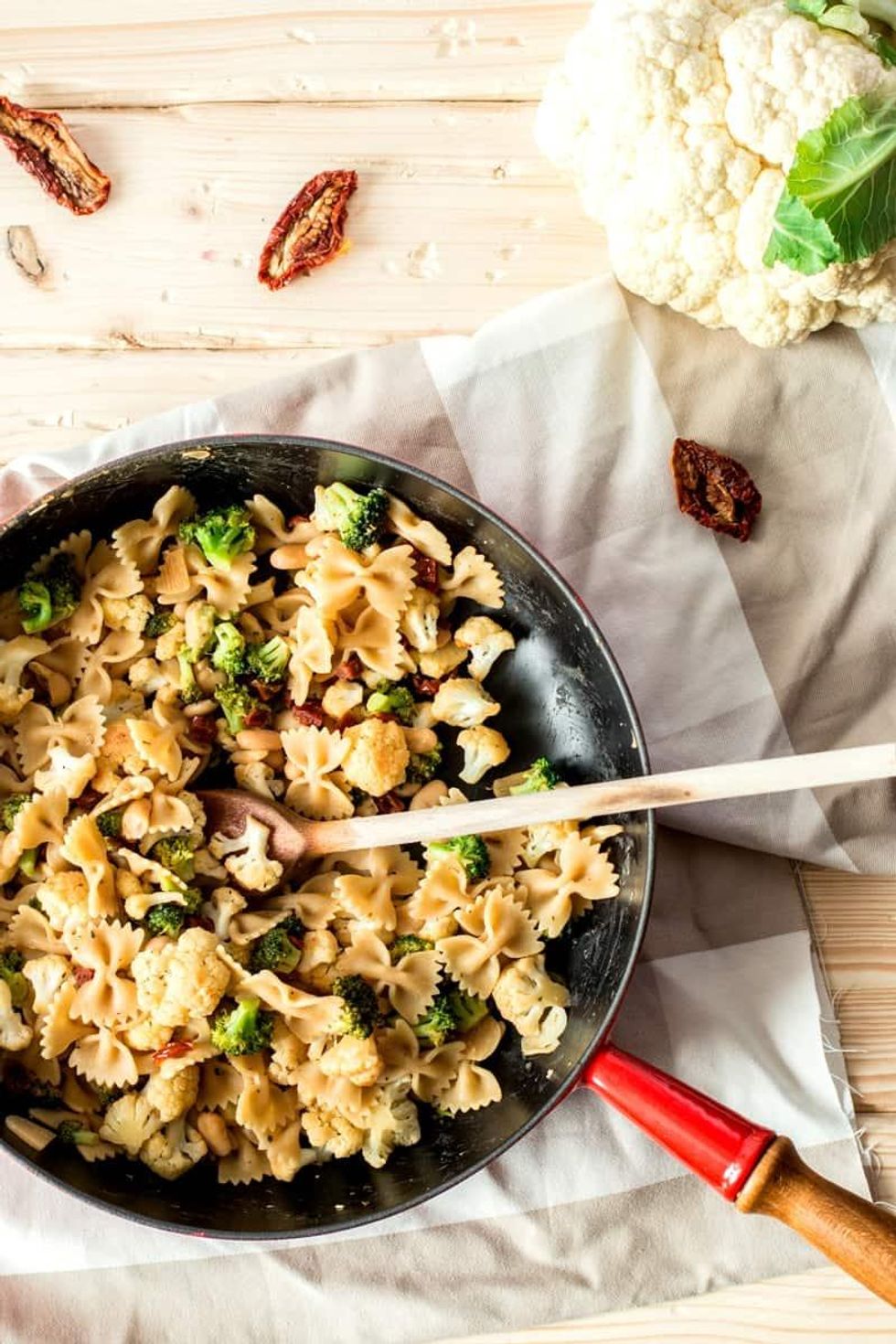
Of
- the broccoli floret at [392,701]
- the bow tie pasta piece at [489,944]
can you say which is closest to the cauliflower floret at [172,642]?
the broccoli floret at [392,701]

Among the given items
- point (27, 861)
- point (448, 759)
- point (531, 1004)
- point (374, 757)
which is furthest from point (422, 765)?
point (27, 861)

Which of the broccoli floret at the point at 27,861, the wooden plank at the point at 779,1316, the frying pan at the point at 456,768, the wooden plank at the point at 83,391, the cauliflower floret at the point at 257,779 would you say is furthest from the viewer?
the wooden plank at the point at 83,391

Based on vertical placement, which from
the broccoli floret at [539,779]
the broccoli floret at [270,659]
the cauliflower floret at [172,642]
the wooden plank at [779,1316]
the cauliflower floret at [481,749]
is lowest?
the wooden plank at [779,1316]

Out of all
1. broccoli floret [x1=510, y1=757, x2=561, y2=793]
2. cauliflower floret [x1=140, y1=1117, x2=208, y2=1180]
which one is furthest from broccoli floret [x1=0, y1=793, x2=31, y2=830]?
broccoli floret [x1=510, y1=757, x2=561, y2=793]

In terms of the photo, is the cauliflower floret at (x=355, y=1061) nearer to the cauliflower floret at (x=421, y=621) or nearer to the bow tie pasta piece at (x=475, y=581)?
the cauliflower floret at (x=421, y=621)

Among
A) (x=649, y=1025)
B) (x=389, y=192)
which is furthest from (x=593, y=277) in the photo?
(x=649, y=1025)

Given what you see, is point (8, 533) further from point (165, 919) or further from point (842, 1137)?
point (842, 1137)
